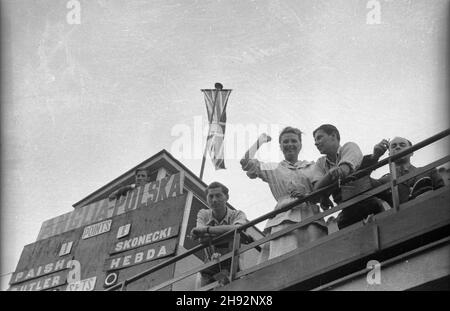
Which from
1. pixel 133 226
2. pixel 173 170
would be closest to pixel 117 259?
pixel 133 226

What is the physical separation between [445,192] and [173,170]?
27.1ft

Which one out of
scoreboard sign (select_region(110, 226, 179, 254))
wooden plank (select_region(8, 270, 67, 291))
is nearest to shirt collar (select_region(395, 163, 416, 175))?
scoreboard sign (select_region(110, 226, 179, 254))

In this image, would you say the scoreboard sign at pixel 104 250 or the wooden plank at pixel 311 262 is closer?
the wooden plank at pixel 311 262

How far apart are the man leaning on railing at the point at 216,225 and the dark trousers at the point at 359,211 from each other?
1.41 meters

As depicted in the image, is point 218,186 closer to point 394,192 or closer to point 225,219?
point 225,219

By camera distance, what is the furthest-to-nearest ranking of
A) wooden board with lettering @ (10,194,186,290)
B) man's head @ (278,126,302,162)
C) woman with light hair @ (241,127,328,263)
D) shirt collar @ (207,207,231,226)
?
wooden board with lettering @ (10,194,186,290) → shirt collar @ (207,207,231,226) → man's head @ (278,126,302,162) → woman with light hair @ (241,127,328,263)

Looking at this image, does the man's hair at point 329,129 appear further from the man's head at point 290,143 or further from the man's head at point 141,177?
the man's head at point 141,177

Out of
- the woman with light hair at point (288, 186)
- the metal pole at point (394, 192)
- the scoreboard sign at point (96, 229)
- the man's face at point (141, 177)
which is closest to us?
the metal pole at point (394, 192)

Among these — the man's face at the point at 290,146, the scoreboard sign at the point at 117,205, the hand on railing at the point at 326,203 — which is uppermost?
the scoreboard sign at the point at 117,205

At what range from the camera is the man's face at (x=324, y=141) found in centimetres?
669

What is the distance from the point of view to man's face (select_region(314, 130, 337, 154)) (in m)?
6.69

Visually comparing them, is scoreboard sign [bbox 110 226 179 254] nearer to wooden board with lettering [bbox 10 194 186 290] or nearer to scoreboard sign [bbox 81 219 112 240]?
wooden board with lettering [bbox 10 194 186 290]

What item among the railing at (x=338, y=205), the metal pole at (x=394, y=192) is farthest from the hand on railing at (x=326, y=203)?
the metal pole at (x=394, y=192)

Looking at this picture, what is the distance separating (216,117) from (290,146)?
9.04m
